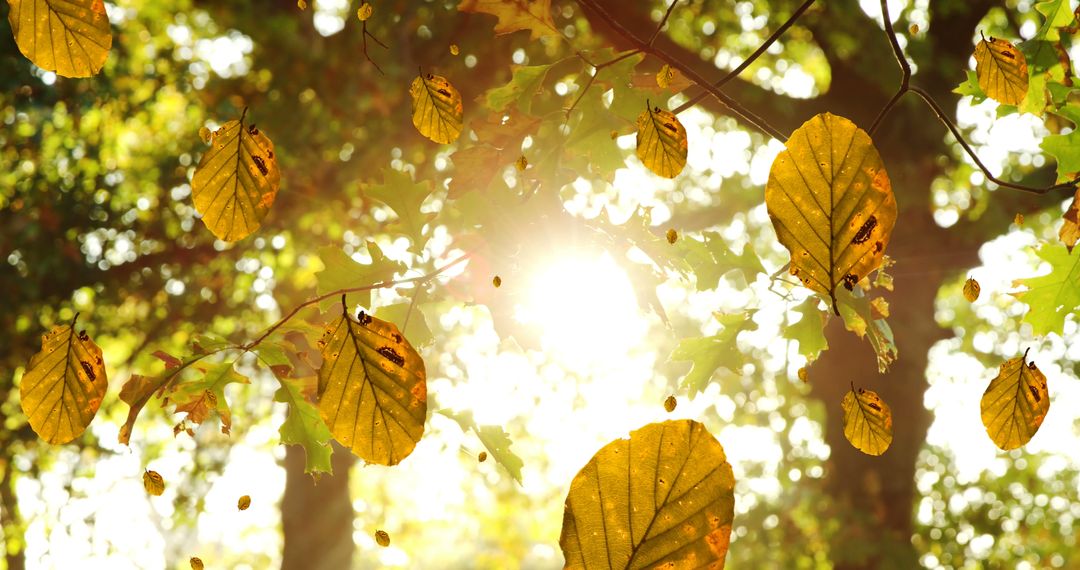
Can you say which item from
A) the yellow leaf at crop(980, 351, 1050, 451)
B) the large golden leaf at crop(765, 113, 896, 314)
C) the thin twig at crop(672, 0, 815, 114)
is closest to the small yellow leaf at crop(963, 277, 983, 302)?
the yellow leaf at crop(980, 351, 1050, 451)

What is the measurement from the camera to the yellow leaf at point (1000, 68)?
750 mm

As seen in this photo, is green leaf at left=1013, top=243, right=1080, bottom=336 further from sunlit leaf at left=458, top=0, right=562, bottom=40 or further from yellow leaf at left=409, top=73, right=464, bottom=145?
yellow leaf at left=409, top=73, right=464, bottom=145

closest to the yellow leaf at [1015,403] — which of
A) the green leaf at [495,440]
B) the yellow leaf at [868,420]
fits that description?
the yellow leaf at [868,420]

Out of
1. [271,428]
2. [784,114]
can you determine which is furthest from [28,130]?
[784,114]

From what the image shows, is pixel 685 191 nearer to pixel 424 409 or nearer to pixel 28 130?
pixel 28 130

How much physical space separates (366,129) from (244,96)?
3.92ft

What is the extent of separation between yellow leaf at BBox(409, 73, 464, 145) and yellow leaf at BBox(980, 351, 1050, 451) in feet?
1.77

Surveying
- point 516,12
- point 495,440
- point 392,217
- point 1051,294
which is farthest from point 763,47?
point 392,217

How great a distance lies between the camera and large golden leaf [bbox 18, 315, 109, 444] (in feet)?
1.66

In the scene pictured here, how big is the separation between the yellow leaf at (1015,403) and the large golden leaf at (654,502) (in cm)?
47

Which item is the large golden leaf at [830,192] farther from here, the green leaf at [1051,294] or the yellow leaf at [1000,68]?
the green leaf at [1051,294]

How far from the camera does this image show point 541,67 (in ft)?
3.42

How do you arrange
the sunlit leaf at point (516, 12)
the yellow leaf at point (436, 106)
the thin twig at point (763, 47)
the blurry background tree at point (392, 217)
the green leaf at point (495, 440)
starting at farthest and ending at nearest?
the blurry background tree at point (392, 217) → the green leaf at point (495, 440) → the sunlit leaf at point (516, 12) → the yellow leaf at point (436, 106) → the thin twig at point (763, 47)

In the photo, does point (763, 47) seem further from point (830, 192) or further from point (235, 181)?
point (235, 181)
